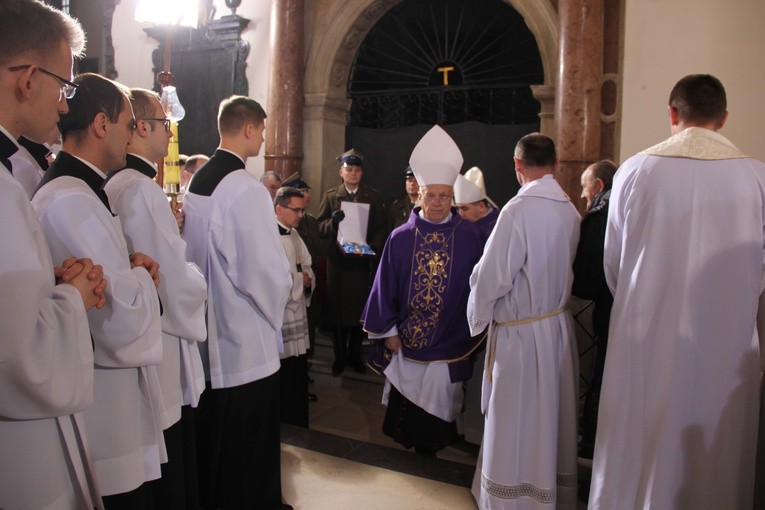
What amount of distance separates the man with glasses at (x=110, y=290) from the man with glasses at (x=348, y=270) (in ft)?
11.5

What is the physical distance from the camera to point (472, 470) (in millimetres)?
3340

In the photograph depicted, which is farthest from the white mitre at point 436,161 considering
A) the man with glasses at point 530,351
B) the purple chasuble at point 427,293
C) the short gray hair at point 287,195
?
the short gray hair at point 287,195

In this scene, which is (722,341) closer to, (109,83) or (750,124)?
(109,83)

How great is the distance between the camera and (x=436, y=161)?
3465 mm

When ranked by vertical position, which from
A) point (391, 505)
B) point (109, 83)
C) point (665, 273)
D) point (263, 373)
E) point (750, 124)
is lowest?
point (391, 505)

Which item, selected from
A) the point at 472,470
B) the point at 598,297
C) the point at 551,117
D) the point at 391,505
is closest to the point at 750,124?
the point at 551,117

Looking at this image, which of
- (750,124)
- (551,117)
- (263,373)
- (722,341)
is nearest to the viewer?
(722,341)

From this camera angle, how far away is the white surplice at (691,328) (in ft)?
7.83

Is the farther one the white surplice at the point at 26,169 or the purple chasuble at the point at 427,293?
the purple chasuble at the point at 427,293

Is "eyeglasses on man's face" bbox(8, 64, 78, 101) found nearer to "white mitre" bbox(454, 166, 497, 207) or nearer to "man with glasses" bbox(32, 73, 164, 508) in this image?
"man with glasses" bbox(32, 73, 164, 508)

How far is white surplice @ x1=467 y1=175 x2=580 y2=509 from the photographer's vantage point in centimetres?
281

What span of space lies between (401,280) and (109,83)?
2038 mm

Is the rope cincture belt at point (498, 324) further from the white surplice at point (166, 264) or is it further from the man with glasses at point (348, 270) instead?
the man with glasses at point (348, 270)

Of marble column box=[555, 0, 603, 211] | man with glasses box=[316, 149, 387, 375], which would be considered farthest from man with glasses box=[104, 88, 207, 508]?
marble column box=[555, 0, 603, 211]
